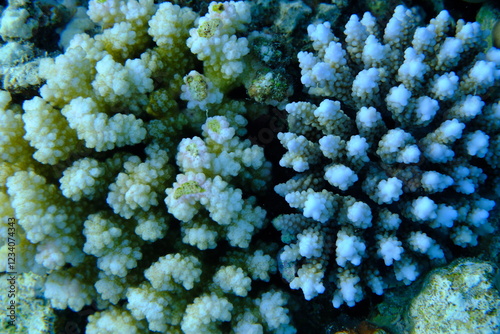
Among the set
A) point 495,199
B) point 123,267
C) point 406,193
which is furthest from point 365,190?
point 123,267

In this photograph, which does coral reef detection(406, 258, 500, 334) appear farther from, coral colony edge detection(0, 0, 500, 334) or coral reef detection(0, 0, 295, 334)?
coral reef detection(0, 0, 295, 334)

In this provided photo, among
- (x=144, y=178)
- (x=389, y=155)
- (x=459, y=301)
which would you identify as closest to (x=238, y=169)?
(x=144, y=178)

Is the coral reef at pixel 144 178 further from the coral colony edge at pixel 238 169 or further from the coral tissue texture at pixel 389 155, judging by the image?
the coral tissue texture at pixel 389 155

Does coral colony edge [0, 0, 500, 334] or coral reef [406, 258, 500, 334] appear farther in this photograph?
coral colony edge [0, 0, 500, 334]

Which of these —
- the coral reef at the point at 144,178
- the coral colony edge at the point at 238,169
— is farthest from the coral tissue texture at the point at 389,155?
the coral reef at the point at 144,178

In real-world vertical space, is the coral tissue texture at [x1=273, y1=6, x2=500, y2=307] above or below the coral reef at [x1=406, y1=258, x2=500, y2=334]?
above

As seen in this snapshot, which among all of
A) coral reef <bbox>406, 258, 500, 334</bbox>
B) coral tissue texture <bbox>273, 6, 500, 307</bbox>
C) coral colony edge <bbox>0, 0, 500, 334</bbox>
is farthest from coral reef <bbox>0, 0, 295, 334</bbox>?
coral reef <bbox>406, 258, 500, 334</bbox>
